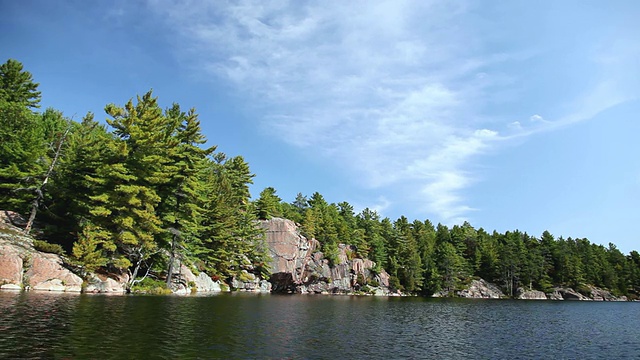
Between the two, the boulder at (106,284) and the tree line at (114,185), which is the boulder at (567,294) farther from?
the boulder at (106,284)

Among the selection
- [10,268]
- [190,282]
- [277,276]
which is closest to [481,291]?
[277,276]

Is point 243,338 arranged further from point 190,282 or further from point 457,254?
point 457,254

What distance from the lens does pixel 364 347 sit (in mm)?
20906

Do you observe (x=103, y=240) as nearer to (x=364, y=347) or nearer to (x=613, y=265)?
(x=364, y=347)

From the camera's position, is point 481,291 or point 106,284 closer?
point 106,284

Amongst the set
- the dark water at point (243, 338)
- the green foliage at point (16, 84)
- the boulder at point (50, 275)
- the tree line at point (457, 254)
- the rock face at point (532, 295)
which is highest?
the green foliage at point (16, 84)

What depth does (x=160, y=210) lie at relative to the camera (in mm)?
54781

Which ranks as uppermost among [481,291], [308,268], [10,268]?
[308,268]

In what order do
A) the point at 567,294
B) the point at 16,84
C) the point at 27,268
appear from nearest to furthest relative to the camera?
1. the point at 27,268
2. the point at 16,84
3. the point at 567,294

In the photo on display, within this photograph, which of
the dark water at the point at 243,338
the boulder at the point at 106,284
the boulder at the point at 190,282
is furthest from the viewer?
the boulder at the point at 190,282

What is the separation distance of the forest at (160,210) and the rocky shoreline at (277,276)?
1.93 meters

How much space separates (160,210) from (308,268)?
5304cm

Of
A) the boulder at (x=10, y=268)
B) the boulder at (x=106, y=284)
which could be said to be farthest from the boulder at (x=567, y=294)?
the boulder at (x=10, y=268)

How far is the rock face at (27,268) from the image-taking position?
115ft
